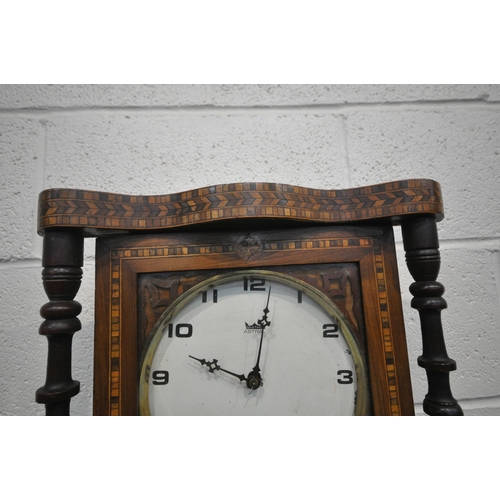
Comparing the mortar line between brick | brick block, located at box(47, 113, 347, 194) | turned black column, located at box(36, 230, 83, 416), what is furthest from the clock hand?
the mortar line between brick

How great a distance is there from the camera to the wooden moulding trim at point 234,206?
17.3 inches

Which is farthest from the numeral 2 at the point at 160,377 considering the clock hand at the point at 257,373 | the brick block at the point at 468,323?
the brick block at the point at 468,323

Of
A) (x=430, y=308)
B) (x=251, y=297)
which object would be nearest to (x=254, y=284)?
(x=251, y=297)

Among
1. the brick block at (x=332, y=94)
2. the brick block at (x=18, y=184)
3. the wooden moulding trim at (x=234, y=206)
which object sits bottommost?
the wooden moulding trim at (x=234, y=206)

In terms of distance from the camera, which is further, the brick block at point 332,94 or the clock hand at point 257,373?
the brick block at point 332,94

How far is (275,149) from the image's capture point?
716mm

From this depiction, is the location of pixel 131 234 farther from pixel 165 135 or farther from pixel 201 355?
pixel 165 135

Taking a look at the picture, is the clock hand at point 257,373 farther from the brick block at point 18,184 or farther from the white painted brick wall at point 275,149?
the brick block at point 18,184

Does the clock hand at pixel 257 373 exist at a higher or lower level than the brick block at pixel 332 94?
lower

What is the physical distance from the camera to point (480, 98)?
0.74m

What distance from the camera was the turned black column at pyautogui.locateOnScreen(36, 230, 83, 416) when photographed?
1.38ft

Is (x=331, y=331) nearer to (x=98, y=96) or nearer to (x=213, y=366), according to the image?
(x=213, y=366)

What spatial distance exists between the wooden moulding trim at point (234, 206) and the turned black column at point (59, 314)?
2 cm

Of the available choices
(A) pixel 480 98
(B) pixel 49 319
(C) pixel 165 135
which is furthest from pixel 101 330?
(A) pixel 480 98
